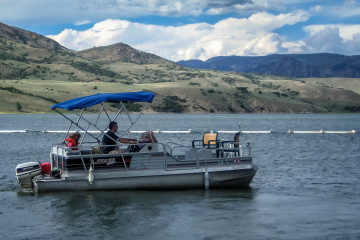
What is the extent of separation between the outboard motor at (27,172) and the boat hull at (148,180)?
0.38 metres

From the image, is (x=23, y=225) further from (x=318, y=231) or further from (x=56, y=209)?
(x=318, y=231)

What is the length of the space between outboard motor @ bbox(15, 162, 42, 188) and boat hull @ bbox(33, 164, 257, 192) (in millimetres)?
376

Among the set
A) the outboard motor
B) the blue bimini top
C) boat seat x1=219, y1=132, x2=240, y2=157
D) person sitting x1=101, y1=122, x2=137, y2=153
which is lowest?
the outboard motor

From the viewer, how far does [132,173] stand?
63.3 feet

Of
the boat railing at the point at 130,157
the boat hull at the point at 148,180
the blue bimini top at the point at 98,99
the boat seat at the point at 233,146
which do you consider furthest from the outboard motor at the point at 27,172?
the boat seat at the point at 233,146

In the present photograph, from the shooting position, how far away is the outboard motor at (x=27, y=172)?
1980 cm

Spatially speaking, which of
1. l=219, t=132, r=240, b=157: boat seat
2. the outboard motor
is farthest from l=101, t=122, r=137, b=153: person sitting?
l=219, t=132, r=240, b=157: boat seat

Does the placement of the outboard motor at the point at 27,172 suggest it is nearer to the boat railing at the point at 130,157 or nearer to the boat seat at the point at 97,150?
the boat railing at the point at 130,157

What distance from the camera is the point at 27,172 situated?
19.8m

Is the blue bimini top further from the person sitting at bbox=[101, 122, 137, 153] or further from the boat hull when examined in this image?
the boat hull

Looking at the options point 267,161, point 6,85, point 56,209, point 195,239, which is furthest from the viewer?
point 6,85

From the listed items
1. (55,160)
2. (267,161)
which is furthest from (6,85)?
(55,160)

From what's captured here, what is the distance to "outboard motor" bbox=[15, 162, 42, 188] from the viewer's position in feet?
65.0

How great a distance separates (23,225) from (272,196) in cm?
924
